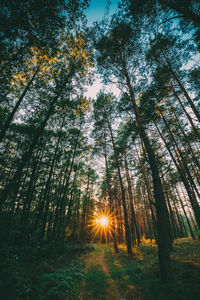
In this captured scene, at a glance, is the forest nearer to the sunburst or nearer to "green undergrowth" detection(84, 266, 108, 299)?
"green undergrowth" detection(84, 266, 108, 299)

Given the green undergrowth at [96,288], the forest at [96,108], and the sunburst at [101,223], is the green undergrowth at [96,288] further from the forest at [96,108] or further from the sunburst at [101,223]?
the sunburst at [101,223]

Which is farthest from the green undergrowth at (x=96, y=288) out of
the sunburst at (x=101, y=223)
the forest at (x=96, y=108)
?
the sunburst at (x=101, y=223)

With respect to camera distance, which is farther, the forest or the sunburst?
the sunburst

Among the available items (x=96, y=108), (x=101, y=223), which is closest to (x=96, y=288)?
(x=96, y=108)

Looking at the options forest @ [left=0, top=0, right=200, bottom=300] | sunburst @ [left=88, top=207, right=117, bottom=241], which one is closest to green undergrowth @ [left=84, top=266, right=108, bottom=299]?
forest @ [left=0, top=0, right=200, bottom=300]

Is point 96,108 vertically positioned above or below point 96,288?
above

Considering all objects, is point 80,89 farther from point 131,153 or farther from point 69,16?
point 131,153

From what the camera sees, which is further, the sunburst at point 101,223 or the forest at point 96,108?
the sunburst at point 101,223

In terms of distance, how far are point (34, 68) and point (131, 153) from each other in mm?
14815

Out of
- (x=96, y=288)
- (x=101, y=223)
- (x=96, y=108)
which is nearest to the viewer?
(x=96, y=288)

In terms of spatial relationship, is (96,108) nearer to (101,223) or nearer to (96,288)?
(96,288)

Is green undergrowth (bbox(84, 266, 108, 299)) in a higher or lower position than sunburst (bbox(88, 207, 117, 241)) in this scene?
lower

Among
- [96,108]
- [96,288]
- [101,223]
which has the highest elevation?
[96,108]

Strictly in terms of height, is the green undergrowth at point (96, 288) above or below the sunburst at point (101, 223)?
below
